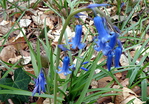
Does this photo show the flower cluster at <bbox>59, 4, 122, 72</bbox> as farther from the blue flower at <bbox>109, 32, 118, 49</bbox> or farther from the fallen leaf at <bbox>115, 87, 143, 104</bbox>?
the fallen leaf at <bbox>115, 87, 143, 104</bbox>

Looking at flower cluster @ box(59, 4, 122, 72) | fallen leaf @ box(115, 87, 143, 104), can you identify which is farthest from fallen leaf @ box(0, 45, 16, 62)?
flower cluster @ box(59, 4, 122, 72)

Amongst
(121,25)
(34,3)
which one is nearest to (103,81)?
(121,25)

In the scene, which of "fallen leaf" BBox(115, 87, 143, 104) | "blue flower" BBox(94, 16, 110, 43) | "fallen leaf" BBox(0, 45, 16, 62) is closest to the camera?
"blue flower" BBox(94, 16, 110, 43)

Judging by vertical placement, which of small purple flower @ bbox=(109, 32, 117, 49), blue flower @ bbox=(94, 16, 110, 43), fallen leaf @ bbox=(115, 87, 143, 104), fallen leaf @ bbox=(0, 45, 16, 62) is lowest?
fallen leaf @ bbox=(115, 87, 143, 104)

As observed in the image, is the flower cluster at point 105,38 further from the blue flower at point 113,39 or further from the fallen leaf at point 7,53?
the fallen leaf at point 7,53

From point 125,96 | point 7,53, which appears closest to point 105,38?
point 125,96

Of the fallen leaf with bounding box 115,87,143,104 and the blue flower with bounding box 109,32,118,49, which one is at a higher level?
the blue flower with bounding box 109,32,118,49

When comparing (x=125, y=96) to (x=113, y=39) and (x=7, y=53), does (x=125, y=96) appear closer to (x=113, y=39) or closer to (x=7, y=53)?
(x=113, y=39)

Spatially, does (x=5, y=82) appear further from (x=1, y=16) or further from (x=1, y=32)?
(x=1, y=16)

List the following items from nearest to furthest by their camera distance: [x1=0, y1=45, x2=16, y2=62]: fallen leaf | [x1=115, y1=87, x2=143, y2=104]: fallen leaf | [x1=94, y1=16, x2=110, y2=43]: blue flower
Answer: [x1=94, y1=16, x2=110, y2=43]: blue flower → [x1=115, y1=87, x2=143, y2=104]: fallen leaf → [x1=0, y1=45, x2=16, y2=62]: fallen leaf

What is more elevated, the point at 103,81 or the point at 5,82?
the point at 5,82

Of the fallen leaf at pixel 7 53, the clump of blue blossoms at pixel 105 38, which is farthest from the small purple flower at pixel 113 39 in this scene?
the fallen leaf at pixel 7 53
